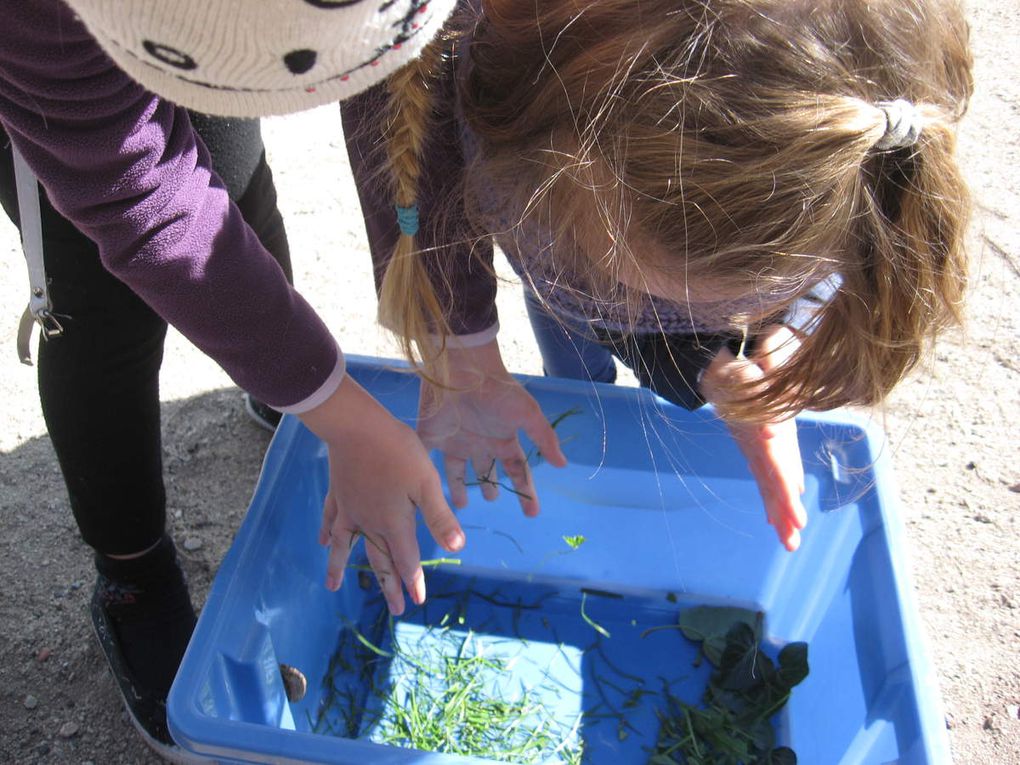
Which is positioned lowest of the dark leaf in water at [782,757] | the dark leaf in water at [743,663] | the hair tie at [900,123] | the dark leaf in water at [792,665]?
the dark leaf in water at [743,663]

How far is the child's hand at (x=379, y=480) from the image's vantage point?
30.1 inches

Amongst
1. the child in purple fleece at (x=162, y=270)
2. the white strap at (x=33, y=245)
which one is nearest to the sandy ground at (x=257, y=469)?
the child in purple fleece at (x=162, y=270)

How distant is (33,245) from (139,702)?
525 millimetres

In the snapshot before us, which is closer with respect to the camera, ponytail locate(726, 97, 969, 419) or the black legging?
ponytail locate(726, 97, 969, 419)

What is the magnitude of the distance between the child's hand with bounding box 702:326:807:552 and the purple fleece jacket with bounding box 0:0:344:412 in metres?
0.41

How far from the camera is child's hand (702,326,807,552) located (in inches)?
38.2

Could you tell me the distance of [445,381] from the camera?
0.93m

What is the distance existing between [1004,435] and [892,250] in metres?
0.85

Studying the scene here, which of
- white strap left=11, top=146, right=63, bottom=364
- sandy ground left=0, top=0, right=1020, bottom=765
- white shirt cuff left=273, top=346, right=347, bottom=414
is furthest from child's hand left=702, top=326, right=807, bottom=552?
white strap left=11, top=146, right=63, bottom=364

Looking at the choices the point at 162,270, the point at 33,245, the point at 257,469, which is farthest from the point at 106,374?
the point at 257,469

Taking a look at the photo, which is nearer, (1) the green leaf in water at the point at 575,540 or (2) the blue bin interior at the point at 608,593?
(2) the blue bin interior at the point at 608,593

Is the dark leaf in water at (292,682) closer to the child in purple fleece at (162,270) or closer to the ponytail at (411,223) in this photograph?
the child in purple fleece at (162,270)

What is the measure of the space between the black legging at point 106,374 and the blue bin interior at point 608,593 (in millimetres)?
122

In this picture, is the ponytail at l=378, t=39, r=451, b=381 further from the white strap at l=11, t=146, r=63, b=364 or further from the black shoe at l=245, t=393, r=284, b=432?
the black shoe at l=245, t=393, r=284, b=432
